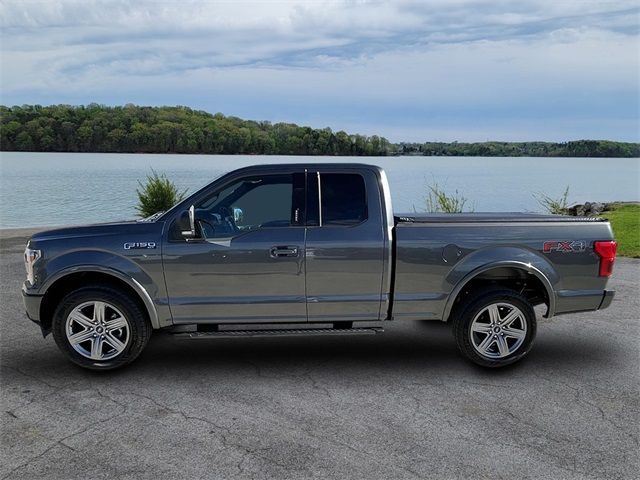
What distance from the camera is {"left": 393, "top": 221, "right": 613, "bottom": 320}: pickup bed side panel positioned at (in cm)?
549

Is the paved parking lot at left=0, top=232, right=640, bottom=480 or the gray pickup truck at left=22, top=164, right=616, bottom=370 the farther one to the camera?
the gray pickup truck at left=22, top=164, right=616, bottom=370

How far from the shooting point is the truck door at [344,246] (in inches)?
214

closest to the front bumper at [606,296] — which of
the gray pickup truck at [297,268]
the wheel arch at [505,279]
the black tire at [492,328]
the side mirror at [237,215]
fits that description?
the gray pickup truck at [297,268]

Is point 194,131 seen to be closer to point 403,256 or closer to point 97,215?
point 97,215

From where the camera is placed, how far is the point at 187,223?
529 centimetres

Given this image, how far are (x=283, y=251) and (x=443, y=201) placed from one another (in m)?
10.8

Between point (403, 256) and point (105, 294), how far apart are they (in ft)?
8.93

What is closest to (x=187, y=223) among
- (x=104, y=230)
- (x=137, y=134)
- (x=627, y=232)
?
(x=104, y=230)

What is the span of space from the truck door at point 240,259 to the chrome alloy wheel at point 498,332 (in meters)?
1.63

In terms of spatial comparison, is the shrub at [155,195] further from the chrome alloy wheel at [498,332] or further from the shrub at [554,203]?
the chrome alloy wheel at [498,332]

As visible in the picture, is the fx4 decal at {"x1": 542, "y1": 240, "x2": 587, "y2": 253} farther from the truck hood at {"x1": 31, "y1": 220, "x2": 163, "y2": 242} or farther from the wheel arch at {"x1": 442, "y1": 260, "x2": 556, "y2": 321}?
the truck hood at {"x1": 31, "y1": 220, "x2": 163, "y2": 242}

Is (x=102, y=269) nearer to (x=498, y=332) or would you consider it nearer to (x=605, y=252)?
(x=498, y=332)

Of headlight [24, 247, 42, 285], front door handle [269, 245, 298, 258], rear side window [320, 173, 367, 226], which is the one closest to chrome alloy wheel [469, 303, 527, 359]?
rear side window [320, 173, 367, 226]

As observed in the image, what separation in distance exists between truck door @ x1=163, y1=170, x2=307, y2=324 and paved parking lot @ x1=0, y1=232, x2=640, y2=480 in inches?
23.0
